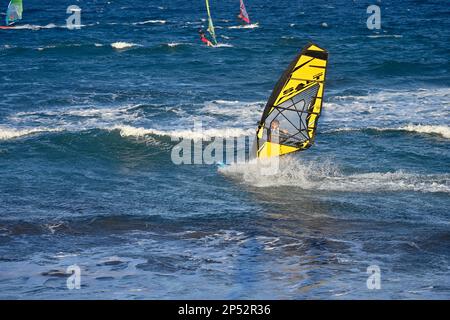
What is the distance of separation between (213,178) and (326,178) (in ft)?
9.59

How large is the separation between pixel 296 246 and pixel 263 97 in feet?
52.9

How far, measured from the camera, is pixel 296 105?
18.4 metres

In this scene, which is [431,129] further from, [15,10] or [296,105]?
[15,10]

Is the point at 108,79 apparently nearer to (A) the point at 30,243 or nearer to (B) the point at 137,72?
(B) the point at 137,72

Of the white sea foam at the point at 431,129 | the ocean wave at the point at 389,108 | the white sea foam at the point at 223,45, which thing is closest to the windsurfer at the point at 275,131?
the ocean wave at the point at 389,108

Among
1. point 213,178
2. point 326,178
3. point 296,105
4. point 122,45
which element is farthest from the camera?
point 122,45

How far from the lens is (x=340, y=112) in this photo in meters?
29.0

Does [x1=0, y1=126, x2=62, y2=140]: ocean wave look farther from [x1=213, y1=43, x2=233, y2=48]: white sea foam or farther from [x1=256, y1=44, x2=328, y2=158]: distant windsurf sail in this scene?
[x1=213, y1=43, x2=233, y2=48]: white sea foam

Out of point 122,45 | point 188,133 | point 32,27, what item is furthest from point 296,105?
point 32,27

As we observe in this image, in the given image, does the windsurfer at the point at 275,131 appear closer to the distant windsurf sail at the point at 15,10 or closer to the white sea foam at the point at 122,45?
the white sea foam at the point at 122,45

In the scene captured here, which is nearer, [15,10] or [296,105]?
[296,105]

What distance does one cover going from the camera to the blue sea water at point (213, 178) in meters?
14.7

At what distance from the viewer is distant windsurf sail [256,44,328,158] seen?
17.7m

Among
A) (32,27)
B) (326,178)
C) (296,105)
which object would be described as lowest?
(326,178)
